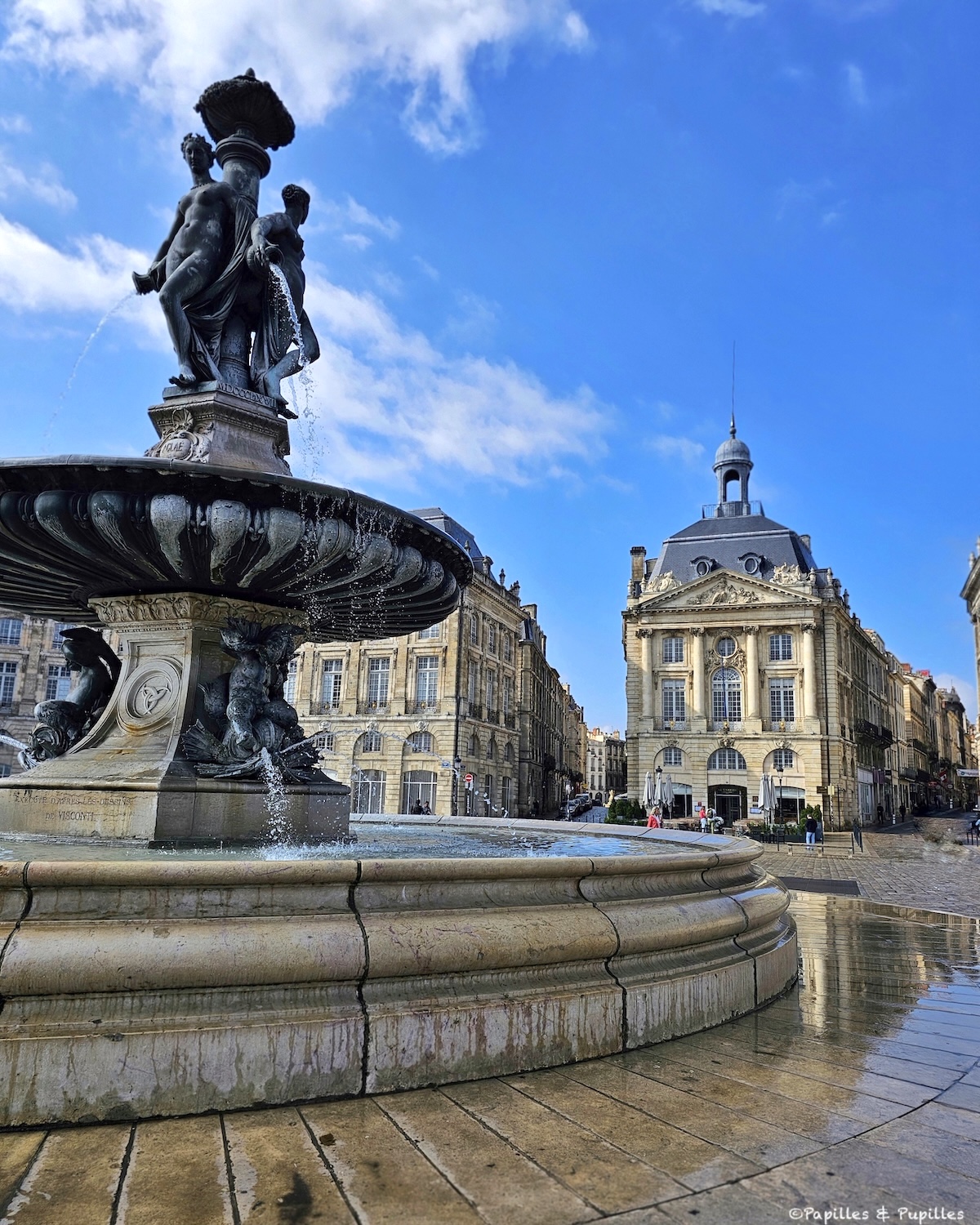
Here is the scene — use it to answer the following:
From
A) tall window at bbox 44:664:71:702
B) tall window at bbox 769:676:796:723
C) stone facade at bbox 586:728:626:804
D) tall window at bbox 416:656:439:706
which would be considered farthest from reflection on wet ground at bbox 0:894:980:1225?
stone facade at bbox 586:728:626:804

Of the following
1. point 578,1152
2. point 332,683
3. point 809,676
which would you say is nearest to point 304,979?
point 578,1152

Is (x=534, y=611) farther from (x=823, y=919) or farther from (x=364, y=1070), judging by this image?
(x=364, y=1070)

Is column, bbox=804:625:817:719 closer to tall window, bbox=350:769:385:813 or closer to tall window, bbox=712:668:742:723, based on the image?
tall window, bbox=712:668:742:723

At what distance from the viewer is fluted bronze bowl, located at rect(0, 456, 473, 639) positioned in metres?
5.04

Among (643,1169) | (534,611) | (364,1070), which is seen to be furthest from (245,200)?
(534,611)

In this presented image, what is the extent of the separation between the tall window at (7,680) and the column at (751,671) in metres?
42.2

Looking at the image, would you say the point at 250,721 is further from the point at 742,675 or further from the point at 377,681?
the point at 742,675

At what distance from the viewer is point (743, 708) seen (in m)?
51.7

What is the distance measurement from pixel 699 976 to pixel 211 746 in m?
3.41

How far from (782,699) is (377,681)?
24.5 metres

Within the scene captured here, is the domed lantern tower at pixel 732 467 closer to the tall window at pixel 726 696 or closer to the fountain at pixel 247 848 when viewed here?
the tall window at pixel 726 696

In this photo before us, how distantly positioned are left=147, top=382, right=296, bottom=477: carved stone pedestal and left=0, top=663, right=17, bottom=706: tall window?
4748 centimetres

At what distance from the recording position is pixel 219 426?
6.76 metres

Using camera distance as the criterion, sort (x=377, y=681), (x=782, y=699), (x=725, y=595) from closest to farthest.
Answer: (x=377, y=681)
(x=782, y=699)
(x=725, y=595)
